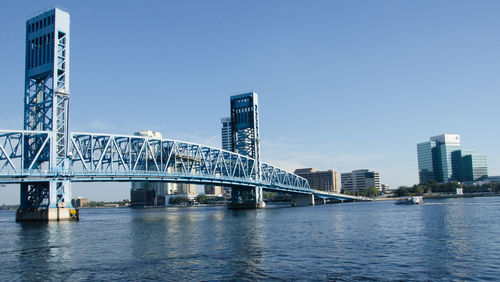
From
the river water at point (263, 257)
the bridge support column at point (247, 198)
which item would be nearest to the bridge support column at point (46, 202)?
the river water at point (263, 257)

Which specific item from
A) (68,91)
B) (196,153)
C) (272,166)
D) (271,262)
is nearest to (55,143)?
(68,91)

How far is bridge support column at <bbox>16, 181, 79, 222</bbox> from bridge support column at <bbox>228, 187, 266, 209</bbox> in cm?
6548

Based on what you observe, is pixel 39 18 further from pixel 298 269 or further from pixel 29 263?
pixel 298 269

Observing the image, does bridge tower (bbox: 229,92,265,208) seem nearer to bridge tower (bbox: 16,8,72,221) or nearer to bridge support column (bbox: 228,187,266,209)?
bridge support column (bbox: 228,187,266,209)

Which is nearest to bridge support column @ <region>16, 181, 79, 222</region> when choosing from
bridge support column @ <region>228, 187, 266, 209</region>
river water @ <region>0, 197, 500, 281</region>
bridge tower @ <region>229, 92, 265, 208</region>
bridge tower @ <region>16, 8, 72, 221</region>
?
bridge tower @ <region>16, 8, 72, 221</region>

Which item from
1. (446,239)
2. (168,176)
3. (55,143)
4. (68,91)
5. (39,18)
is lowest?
(446,239)

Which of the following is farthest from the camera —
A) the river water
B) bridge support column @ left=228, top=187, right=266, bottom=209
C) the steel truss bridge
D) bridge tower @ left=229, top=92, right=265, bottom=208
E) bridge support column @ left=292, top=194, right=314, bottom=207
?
bridge support column @ left=292, top=194, right=314, bottom=207

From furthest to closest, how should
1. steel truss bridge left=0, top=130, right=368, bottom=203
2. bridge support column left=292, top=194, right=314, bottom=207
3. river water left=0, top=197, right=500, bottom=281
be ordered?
bridge support column left=292, top=194, right=314, bottom=207 < steel truss bridge left=0, top=130, right=368, bottom=203 < river water left=0, top=197, right=500, bottom=281

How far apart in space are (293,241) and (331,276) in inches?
675

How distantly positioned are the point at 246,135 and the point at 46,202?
7859 cm

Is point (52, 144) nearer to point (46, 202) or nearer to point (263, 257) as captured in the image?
point (46, 202)

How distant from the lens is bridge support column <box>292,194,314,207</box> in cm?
18545

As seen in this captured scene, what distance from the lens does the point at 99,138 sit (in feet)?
300

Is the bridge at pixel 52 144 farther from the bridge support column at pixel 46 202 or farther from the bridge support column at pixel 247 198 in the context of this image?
the bridge support column at pixel 247 198
